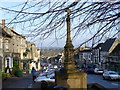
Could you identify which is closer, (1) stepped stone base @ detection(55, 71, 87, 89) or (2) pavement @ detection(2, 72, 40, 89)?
(1) stepped stone base @ detection(55, 71, 87, 89)

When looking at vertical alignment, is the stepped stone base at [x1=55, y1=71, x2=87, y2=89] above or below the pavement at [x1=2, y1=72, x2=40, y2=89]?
above

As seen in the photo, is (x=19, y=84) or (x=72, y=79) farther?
(x=19, y=84)

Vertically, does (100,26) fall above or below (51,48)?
above

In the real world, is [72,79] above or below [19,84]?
above

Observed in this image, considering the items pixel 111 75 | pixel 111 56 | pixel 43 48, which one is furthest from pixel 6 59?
pixel 43 48

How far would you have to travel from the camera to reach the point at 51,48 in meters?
5.15

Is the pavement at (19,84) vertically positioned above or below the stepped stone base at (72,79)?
below

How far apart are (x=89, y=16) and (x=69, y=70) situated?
14.4 ft

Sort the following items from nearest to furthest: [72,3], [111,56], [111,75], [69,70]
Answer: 1. [72,3]
2. [69,70]
3. [111,75]
4. [111,56]

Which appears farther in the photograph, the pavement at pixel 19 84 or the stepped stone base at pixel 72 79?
the pavement at pixel 19 84

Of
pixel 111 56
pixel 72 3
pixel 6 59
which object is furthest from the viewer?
pixel 111 56

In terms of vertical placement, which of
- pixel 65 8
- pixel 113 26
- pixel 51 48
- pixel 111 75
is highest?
pixel 65 8

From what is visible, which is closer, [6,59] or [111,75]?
[111,75]

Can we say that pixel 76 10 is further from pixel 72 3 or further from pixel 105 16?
pixel 105 16
